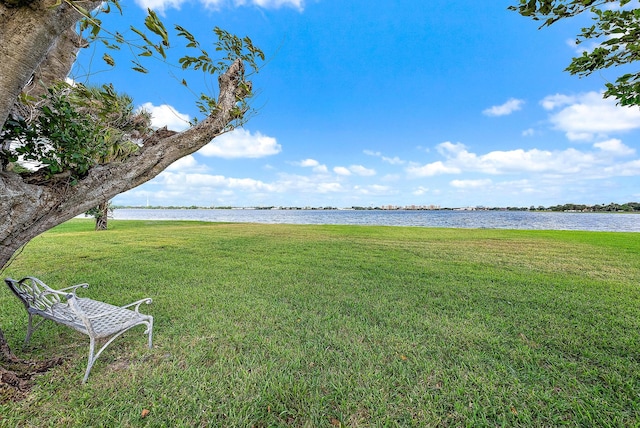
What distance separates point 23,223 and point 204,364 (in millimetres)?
2118

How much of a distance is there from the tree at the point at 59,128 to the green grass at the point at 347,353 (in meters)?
1.02

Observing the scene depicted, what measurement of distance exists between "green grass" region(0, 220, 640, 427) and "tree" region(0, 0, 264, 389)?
1.02 metres

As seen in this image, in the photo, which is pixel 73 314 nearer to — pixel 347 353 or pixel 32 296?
pixel 32 296

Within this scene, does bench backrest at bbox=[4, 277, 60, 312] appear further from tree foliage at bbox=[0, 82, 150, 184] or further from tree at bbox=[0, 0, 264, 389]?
tree foliage at bbox=[0, 82, 150, 184]

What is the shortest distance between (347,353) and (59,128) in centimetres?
377

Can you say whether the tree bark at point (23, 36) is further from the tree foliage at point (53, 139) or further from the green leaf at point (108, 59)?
the tree foliage at point (53, 139)

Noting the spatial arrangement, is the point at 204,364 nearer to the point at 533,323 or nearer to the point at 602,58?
the point at 533,323

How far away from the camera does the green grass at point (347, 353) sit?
2391 mm

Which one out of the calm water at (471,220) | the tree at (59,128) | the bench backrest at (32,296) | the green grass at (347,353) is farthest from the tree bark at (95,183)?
the calm water at (471,220)

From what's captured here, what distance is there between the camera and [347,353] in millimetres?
3299

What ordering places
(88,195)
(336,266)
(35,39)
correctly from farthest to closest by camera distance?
(336,266) → (88,195) → (35,39)

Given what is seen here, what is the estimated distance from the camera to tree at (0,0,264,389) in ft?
5.55

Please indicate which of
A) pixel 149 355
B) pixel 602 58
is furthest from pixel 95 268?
pixel 602 58

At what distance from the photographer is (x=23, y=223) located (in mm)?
2277
